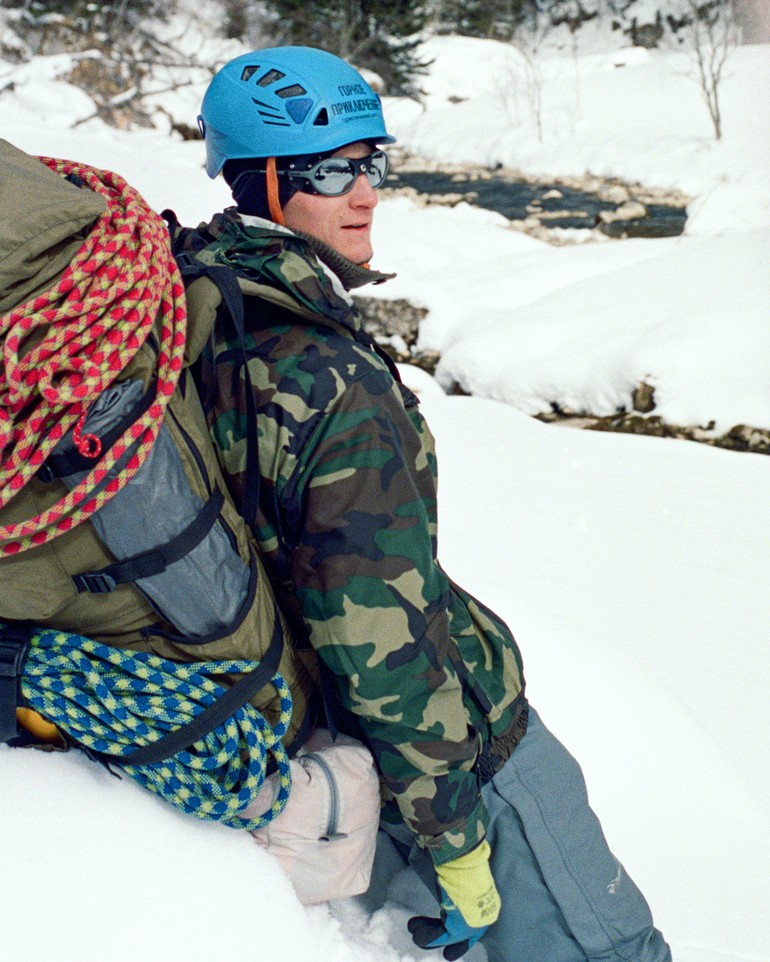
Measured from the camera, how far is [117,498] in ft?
3.40

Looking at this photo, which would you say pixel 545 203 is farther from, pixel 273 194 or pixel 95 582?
pixel 95 582

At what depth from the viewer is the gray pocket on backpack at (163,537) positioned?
1024 millimetres

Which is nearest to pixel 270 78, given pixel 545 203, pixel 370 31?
pixel 545 203

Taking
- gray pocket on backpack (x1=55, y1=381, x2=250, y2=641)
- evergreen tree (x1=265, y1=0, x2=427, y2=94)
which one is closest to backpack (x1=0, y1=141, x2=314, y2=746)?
gray pocket on backpack (x1=55, y1=381, x2=250, y2=641)

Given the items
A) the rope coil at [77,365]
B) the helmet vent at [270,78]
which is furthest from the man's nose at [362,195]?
the rope coil at [77,365]

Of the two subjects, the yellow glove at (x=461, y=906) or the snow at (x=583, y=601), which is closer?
the snow at (x=583, y=601)

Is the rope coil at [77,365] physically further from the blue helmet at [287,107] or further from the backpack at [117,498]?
the blue helmet at [287,107]

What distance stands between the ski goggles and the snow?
1035mm

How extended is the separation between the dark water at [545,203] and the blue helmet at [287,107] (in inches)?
404

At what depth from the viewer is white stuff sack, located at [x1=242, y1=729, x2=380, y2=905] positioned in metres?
1.31

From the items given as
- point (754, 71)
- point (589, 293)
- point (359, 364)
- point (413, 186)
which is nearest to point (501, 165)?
point (413, 186)

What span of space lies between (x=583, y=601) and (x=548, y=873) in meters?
1.84

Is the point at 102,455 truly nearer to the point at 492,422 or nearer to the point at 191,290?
the point at 191,290

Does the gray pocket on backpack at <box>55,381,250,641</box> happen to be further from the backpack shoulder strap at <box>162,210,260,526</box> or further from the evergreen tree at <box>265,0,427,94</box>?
the evergreen tree at <box>265,0,427,94</box>
